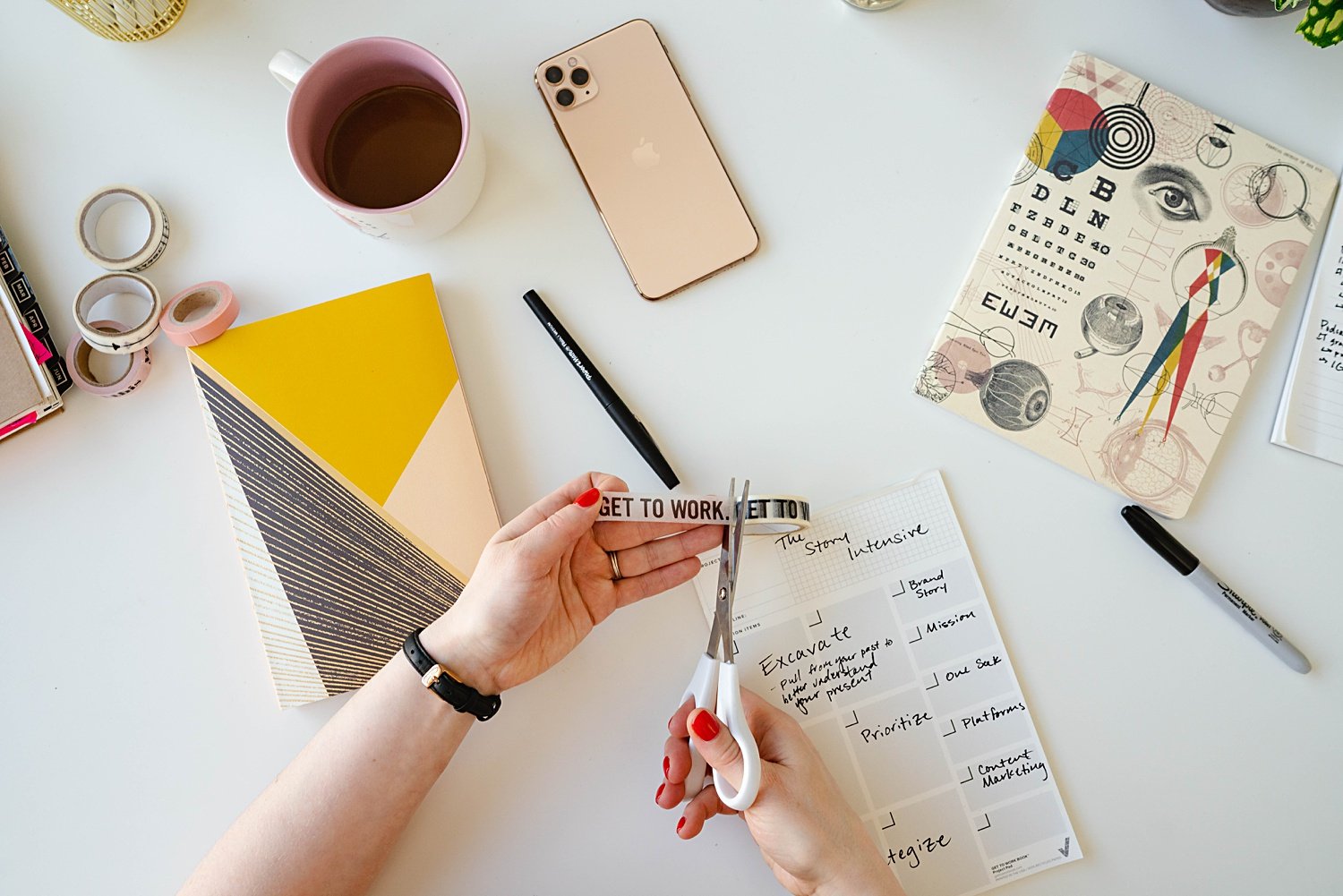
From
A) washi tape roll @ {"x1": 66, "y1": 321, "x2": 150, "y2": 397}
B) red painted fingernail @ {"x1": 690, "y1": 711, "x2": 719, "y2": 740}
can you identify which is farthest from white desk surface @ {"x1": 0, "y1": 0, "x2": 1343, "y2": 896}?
red painted fingernail @ {"x1": 690, "y1": 711, "x2": 719, "y2": 740}

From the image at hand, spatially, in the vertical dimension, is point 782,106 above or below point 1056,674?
above

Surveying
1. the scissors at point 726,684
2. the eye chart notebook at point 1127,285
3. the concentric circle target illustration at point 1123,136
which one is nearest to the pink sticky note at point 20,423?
the scissors at point 726,684

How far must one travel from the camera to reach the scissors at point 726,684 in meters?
0.65

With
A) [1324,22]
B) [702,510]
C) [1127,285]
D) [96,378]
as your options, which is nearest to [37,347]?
[96,378]

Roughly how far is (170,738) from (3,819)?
16 cm

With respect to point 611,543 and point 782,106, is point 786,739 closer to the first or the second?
point 611,543

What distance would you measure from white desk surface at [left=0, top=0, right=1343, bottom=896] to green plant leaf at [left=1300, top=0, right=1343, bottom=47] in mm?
149

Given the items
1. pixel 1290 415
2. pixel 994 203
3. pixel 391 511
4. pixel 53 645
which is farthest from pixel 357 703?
pixel 1290 415

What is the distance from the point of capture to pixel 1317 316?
2.58 ft

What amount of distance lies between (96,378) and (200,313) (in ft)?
0.40

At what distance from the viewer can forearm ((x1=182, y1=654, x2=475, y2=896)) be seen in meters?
0.69

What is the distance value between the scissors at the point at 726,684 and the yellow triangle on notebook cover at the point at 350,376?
0.29 m

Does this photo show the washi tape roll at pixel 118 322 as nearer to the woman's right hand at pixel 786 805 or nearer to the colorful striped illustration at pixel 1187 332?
the woman's right hand at pixel 786 805

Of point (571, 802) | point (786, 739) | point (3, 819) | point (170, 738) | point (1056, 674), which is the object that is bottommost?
point (3, 819)
